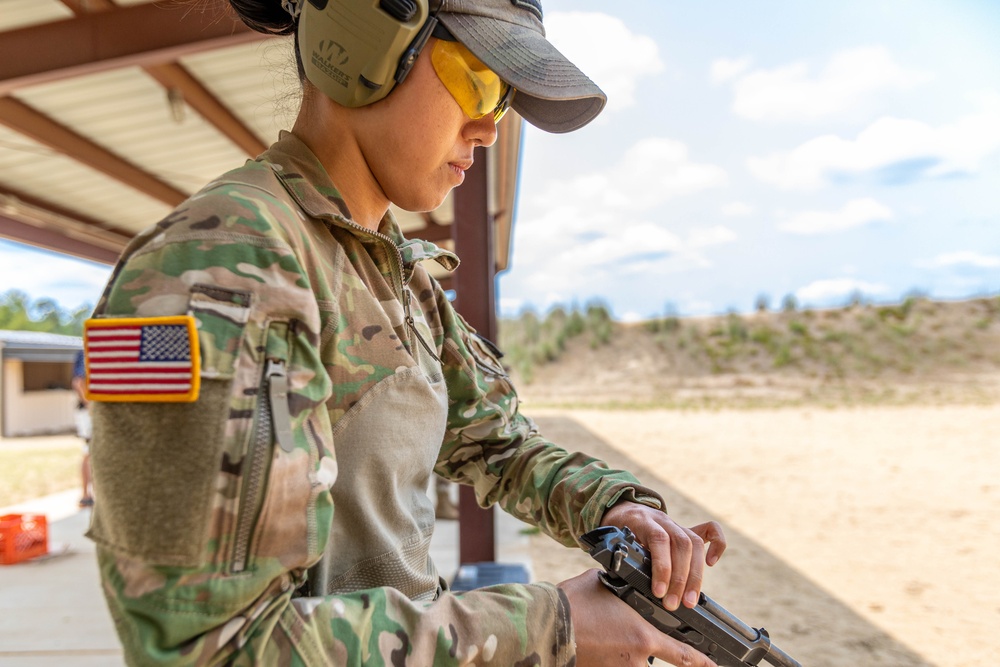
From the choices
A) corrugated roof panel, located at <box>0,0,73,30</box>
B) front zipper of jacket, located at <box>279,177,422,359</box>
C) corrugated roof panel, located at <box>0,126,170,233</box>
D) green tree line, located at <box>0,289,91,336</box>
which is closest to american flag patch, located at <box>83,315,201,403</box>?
front zipper of jacket, located at <box>279,177,422,359</box>

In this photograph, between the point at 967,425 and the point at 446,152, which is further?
the point at 967,425

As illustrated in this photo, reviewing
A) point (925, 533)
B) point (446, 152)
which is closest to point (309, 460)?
point (446, 152)

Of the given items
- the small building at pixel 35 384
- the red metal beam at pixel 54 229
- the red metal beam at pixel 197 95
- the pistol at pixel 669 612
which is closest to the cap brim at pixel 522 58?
the pistol at pixel 669 612

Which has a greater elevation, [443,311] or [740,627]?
[443,311]

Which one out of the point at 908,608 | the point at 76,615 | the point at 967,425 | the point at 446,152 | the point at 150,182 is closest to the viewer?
the point at 446,152

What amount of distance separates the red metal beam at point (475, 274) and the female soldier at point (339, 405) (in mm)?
2885

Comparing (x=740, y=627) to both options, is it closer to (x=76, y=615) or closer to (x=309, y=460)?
(x=309, y=460)

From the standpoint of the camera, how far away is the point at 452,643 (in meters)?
0.86

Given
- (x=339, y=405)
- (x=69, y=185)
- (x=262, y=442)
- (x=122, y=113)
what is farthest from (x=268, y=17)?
(x=69, y=185)

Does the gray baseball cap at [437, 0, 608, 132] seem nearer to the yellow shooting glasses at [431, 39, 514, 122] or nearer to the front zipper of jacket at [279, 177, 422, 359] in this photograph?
the yellow shooting glasses at [431, 39, 514, 122]

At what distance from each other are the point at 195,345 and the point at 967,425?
684 inches

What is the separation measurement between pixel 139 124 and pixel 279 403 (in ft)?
18.7

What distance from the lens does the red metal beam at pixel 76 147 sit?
4859 millimetres

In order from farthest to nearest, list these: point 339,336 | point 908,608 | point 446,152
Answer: point 908,608 < point 446,152 < point 339,336
